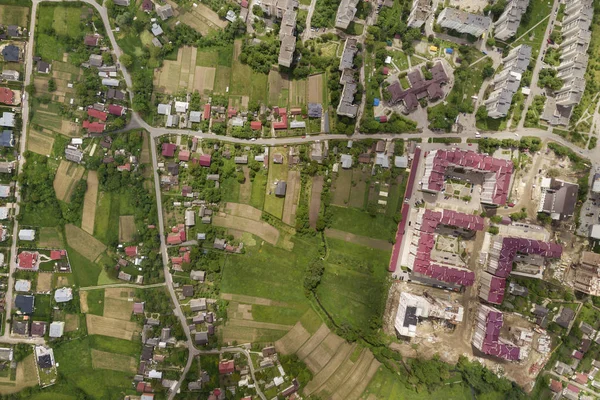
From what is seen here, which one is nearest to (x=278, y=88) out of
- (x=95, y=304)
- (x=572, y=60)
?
(x=95, y=304)

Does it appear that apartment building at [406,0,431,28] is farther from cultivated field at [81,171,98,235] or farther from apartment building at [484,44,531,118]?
cultivated field at [81,171,98,235]

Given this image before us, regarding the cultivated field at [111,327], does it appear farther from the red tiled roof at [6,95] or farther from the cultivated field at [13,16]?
the cultivated field at [13,16]

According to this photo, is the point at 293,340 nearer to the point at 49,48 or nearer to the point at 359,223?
the point at 359,223

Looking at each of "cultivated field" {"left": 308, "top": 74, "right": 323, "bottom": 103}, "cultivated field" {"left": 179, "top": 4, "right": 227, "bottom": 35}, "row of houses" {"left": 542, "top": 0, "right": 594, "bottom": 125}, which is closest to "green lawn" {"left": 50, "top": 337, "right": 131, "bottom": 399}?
"cultivated field" {"left": 308, "top": 74, "right": 323, "bottom": 103}

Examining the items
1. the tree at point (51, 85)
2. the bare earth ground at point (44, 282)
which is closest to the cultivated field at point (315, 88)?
the tree at point (51, 85)

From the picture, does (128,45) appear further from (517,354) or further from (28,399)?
(517,354)

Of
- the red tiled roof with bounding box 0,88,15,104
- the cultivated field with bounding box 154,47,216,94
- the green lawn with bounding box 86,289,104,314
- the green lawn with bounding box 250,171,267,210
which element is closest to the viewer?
the red tiled roof with bounding box 0,88,15,104

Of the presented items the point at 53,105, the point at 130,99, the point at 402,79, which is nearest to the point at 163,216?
the point at 130,99
